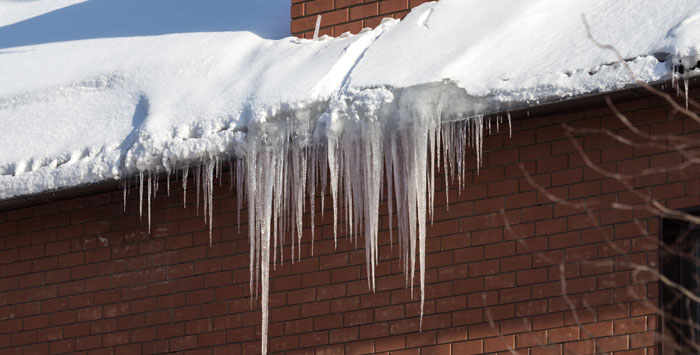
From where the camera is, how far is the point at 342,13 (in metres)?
7.28

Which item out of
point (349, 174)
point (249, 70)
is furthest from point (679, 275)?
point (249, 70)

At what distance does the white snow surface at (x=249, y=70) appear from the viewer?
576 centimetres

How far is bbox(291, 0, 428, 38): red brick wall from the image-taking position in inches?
281

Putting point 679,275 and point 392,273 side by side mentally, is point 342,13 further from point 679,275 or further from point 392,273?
point 679,275

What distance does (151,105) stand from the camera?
6898 mm

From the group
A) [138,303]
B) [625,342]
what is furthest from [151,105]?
[625,342]

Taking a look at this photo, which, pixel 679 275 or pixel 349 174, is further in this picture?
pixel 349 174

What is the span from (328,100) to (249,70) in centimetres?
81

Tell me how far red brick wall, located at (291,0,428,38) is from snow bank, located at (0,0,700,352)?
23 cm

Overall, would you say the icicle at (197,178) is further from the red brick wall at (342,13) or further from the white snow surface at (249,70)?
the red brick wall at (342,13)

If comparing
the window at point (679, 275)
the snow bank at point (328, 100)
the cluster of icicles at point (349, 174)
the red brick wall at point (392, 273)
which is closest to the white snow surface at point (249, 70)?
the snow bank at point (328, 100)

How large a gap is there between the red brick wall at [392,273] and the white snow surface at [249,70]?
433mm

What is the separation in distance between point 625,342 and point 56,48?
4298 mm

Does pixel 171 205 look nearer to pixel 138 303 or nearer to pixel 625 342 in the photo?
pixel 138 303
